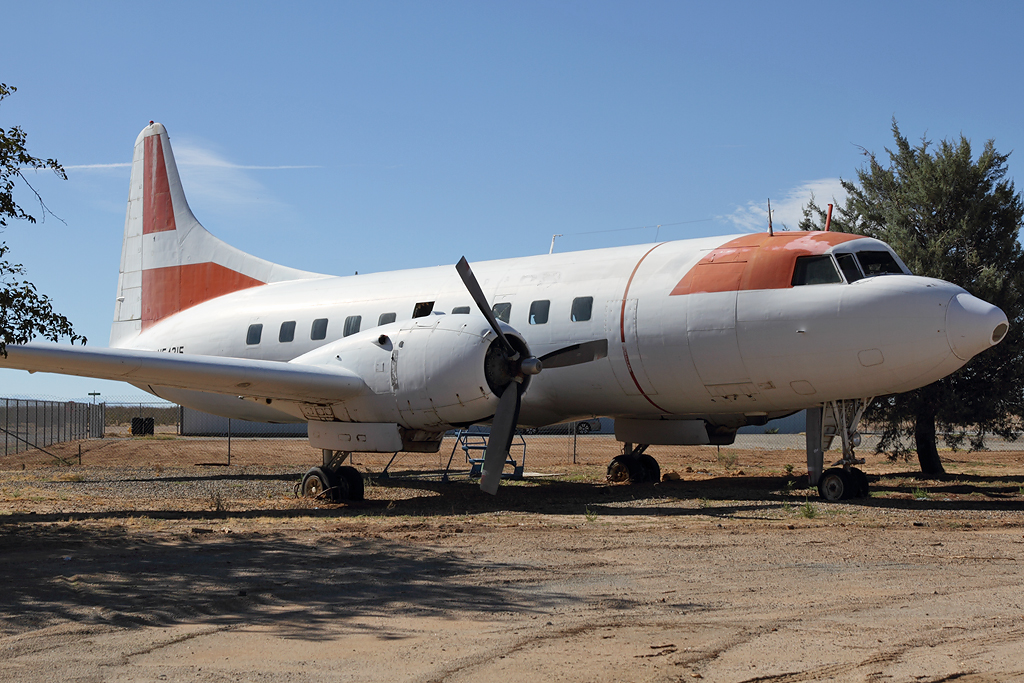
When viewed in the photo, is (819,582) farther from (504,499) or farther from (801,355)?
(504,499)

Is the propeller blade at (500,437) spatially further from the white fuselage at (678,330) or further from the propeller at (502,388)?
the white fuselage at (678,330)

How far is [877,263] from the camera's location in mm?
13211

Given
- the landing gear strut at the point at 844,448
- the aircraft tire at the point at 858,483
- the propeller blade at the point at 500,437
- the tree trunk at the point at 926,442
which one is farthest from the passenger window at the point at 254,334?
the tree trunk at the point at 926,442

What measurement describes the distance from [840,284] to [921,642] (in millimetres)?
8139

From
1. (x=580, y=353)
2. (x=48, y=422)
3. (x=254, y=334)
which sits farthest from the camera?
(x=48, y=422)

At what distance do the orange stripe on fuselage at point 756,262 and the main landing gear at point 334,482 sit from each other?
5.94 m

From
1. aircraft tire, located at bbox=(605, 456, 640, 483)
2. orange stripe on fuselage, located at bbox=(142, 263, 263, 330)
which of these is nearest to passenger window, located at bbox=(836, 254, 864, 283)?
aircraft tire, located at bbox=(605, 456, 640, 483)

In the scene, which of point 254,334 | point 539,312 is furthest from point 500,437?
point 254,334

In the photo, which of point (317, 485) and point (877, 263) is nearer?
point (877, 263)

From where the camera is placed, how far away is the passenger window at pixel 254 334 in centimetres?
1875

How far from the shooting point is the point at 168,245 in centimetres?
2259

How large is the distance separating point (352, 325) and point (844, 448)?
9.15 m

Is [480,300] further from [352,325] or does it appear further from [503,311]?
[352,325]

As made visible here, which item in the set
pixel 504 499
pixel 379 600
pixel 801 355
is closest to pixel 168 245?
pixel 504 499
